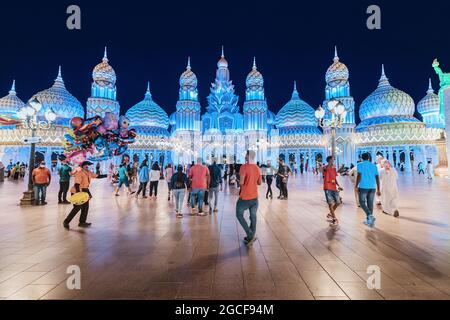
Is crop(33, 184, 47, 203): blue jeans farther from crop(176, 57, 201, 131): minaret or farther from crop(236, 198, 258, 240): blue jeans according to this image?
crop(176, 57, 201, 131): minaret

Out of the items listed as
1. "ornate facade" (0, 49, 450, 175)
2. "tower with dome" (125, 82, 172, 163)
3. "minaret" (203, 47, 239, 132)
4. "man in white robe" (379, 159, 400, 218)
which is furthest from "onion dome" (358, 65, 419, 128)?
"man in white robe" (379, 159, 400, 218)

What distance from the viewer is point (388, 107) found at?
56.4 m

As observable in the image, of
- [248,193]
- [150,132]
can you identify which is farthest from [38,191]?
[150,132]

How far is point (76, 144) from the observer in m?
27.5

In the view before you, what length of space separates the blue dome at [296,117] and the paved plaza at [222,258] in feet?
208

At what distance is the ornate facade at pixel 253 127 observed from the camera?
51812 millimetres

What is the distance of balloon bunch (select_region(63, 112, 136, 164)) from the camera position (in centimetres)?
2756

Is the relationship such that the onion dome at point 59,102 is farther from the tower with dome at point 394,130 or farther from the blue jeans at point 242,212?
the tower with dome at point 394,130

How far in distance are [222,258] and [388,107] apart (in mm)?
64595

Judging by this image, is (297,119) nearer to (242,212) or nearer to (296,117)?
(296,117)

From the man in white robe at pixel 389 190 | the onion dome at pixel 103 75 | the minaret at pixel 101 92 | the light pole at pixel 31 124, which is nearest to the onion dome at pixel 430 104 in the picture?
the man in white robe at pixel 389 190
